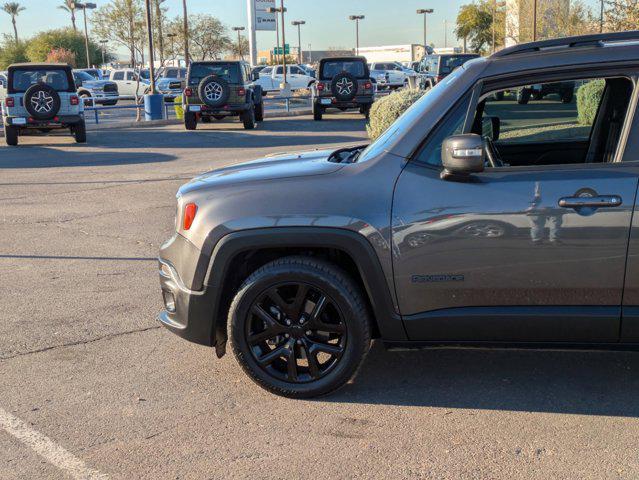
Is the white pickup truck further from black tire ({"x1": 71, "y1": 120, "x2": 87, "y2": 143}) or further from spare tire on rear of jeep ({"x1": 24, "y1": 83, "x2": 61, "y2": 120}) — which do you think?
spare tire on rear of jeep ({"x1": 24, "y1": 83, "x2": 61, "y2": 120})

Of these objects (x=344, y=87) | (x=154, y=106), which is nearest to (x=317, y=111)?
(x=344, y=87)

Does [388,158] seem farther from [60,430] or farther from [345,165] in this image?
[60,430]

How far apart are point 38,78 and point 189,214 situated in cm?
1594

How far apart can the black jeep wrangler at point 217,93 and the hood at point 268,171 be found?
54.8 ft

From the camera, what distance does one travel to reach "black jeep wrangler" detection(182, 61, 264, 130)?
69.3 ft

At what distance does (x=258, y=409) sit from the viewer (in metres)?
4.12

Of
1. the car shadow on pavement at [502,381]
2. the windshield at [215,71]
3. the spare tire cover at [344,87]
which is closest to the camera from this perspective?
the car shadow on pavement at [502,381]

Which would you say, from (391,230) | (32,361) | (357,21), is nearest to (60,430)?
(32,361)

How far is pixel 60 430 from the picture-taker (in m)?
3.91

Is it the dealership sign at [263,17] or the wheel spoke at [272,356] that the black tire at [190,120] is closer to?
the wheel spoke at [272,356]

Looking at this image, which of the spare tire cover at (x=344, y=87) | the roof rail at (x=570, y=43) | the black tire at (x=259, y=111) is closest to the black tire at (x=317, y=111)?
the spare tire cover at (x=344, y=87)

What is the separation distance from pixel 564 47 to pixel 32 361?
3644mm

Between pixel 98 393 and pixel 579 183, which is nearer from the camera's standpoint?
pixel 579 183

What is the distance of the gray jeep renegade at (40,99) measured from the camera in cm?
1795
